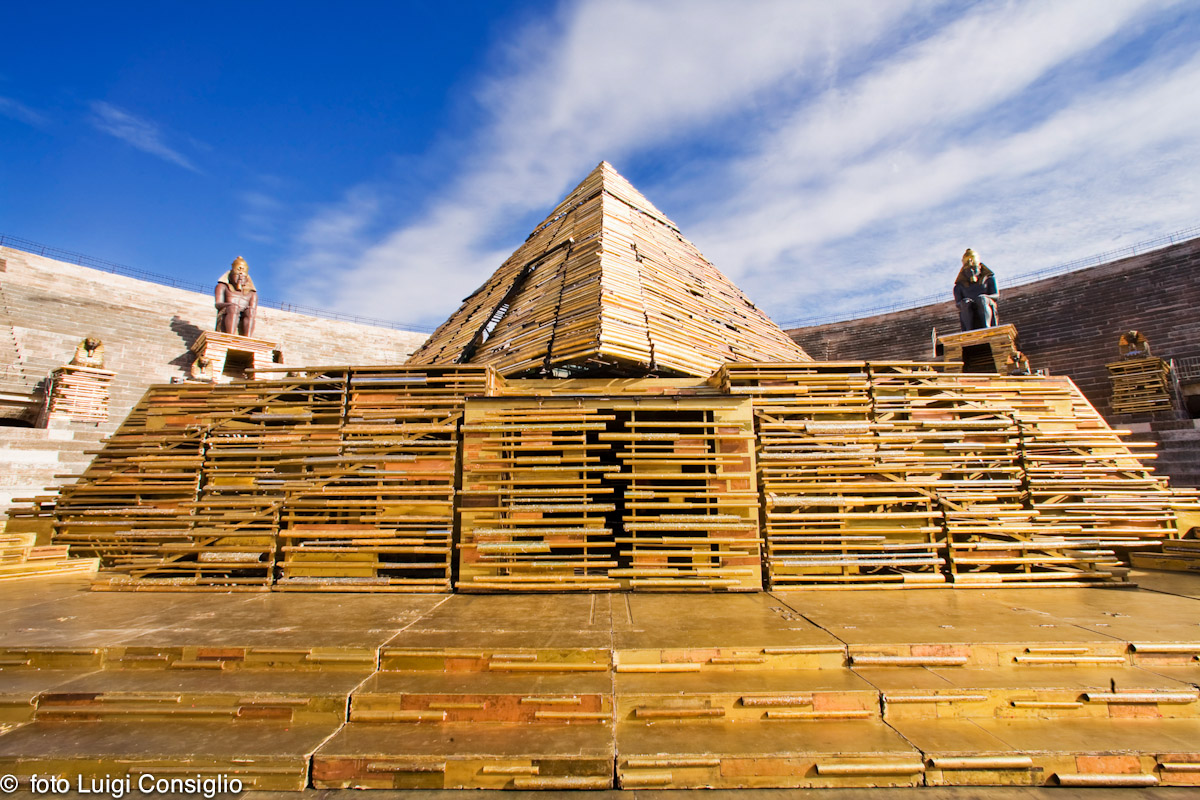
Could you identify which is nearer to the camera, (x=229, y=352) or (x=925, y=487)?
(x=925, y=487)

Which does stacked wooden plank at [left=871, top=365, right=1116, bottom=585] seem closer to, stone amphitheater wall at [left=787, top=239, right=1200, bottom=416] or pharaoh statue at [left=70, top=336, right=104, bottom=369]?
stone amphitheater wall at [left=787, top=239, right=1200, bottom=416]

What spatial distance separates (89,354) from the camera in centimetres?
1534

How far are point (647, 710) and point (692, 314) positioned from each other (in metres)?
8.14

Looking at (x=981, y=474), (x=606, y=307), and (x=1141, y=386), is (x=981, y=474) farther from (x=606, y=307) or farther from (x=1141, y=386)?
(x=1141, y=386)

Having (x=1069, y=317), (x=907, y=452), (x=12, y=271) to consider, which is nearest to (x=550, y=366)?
(x=907, y=452)

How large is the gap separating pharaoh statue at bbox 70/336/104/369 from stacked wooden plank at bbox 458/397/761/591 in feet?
51.7

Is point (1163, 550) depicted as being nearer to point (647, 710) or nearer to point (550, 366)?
point (647, 710)

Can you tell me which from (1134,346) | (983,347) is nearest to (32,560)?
(983,347)

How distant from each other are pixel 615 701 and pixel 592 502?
3.15m

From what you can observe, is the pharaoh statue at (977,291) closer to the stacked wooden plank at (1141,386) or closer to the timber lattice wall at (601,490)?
the stacked wooden plank at (1141,386)

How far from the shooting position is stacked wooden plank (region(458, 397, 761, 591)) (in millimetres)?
6316

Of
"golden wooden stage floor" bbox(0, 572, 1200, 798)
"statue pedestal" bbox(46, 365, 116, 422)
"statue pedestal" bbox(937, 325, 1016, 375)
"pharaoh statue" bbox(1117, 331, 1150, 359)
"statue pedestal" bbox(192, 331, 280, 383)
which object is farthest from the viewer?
"statue pedestal" bbox(192, 331, 280, 383)

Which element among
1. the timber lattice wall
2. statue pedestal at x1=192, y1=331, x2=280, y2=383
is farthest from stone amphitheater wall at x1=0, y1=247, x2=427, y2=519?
the timber lattice wall

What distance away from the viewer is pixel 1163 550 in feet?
25.0
